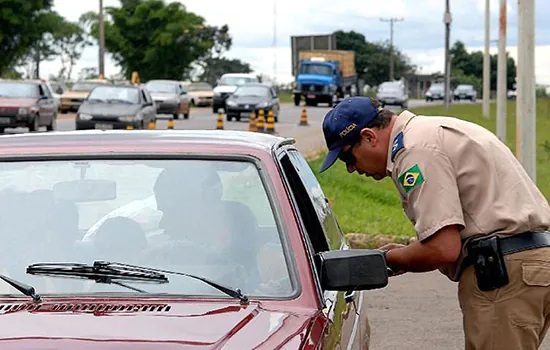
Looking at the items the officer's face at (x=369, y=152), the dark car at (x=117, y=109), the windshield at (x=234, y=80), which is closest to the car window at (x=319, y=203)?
the officer's face at (x=369, y=152)

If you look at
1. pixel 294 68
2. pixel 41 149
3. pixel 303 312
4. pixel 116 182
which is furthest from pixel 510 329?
pixel 294 68

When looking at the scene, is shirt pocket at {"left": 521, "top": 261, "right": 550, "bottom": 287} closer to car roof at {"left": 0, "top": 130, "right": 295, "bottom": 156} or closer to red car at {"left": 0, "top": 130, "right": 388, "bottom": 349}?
red car at {"left": 0, "top": 130, "right": 388, "bottom": 349}

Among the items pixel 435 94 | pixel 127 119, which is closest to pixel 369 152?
pixel 127 119

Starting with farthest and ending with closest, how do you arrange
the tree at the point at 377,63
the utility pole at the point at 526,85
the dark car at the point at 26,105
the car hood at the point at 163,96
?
1. the tree at the point at 377,63
2. the car hood at the point at 163,96
3. the dark car at the point at 26,105
4. the utility pole at the point at 526,85

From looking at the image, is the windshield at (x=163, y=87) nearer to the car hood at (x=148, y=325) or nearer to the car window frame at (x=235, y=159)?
the car window frame at (x=235, y=159)

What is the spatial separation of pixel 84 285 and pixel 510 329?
1680 millimetres

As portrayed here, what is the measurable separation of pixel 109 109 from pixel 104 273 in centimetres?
2415

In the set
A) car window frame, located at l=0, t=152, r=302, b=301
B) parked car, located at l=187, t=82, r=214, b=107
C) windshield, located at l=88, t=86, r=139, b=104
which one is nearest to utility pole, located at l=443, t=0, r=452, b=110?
parked car, located at l=187, t=82, r=214, b=107

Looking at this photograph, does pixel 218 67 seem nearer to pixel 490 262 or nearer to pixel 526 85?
pixel 526 85

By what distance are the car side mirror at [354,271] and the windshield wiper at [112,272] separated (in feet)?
1.02

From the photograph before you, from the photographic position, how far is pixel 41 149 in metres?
4.16

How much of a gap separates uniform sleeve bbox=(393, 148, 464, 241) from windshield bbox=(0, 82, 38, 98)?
85.2 feet

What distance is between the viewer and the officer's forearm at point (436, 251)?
4.09m

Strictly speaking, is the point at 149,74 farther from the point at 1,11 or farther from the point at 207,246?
the point at 207,246
